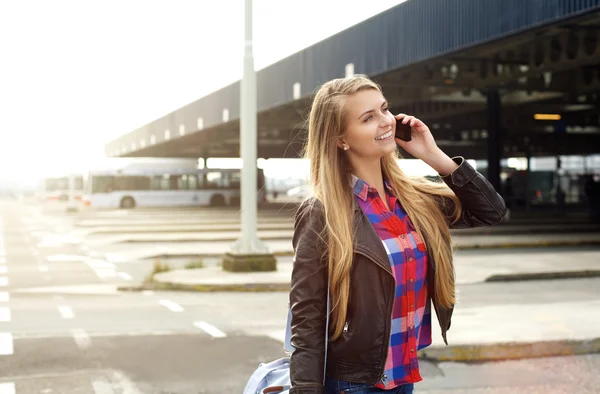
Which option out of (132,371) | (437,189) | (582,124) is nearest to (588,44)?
(132,371)

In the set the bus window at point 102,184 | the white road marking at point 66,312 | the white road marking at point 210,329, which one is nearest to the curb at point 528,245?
the white road marking at point 66,312

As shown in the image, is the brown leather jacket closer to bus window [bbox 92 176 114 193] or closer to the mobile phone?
the mobile phone

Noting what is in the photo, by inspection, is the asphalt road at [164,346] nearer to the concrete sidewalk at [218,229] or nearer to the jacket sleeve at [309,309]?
the jacket sleeve at [309,309]

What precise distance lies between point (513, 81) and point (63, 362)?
23930 millimetres

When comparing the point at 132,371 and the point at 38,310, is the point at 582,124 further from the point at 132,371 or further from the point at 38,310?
the point at 132,371

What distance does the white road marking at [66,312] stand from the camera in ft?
36.6

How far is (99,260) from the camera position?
20.9 metres

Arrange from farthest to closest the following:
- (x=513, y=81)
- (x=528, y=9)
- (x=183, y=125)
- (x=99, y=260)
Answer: (x=183, y=125), (x=513, y=81), (x=99, y=260), (x=528, y=9)

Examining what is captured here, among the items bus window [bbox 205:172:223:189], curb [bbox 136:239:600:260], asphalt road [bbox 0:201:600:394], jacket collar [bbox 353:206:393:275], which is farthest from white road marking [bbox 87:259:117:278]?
bus window [bbox 205:172:223:189]

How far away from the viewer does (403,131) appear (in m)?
3.33

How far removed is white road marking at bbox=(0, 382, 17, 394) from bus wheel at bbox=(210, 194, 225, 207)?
5345cm

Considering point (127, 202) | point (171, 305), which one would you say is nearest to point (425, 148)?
point (171, 305)

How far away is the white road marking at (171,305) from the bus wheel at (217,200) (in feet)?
158

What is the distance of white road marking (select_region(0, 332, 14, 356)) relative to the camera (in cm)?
855
